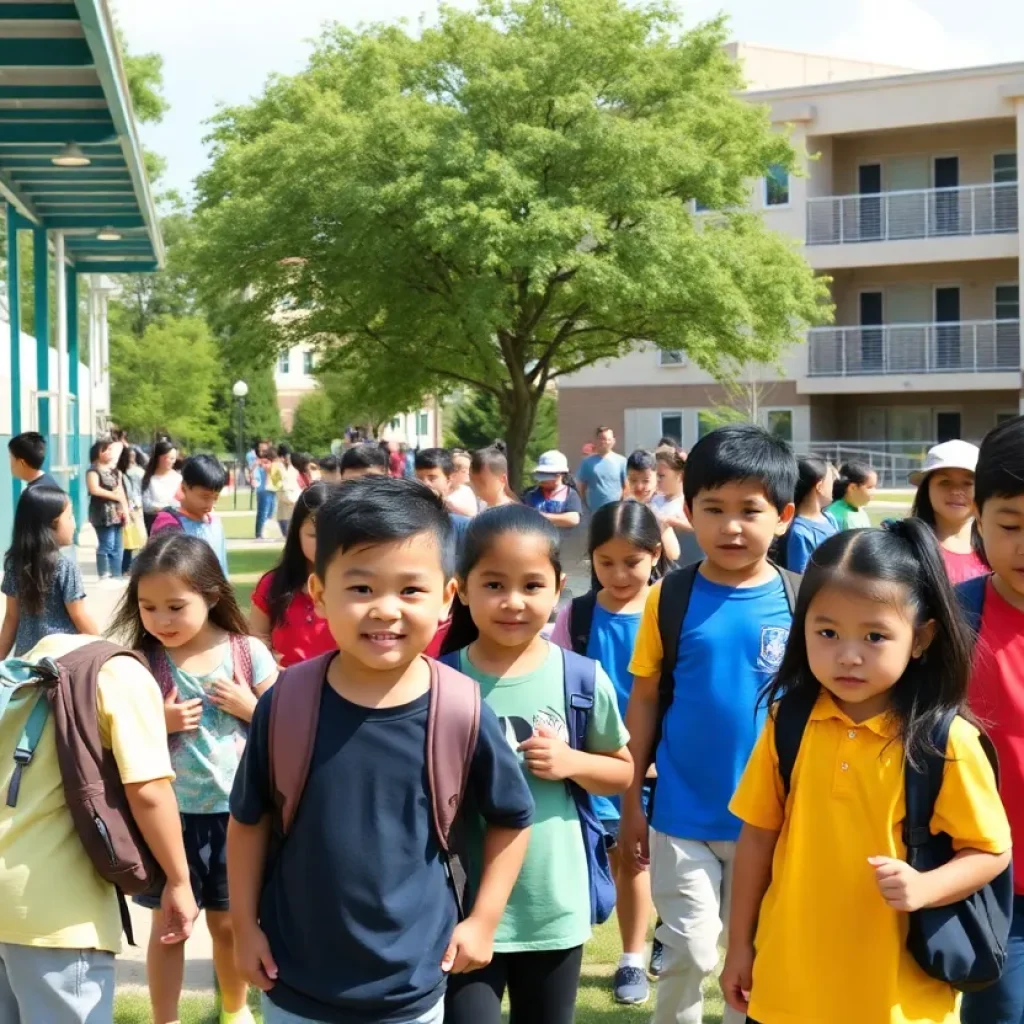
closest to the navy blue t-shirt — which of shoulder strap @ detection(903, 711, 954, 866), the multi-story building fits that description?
shoulder strap @ detection(903, 711, 954, 866)

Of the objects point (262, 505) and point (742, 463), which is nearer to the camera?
A: point (742, 463)

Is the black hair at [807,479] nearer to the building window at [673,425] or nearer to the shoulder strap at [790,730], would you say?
the shoulder strap at [790,730]

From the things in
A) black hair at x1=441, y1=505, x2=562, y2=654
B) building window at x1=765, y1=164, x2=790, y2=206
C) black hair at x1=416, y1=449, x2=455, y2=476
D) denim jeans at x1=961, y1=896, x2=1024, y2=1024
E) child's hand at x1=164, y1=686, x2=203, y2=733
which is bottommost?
denim jeans at x1=961, y1=896, x2=1024, y2=1024

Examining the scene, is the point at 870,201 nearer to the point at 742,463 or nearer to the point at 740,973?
the point at 742,463

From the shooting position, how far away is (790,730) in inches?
119

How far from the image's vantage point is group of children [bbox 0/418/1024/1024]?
2.74 m

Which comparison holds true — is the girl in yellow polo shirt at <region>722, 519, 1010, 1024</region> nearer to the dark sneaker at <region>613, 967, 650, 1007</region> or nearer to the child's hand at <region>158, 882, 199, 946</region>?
the child's hand at <region>158, 882, 199, 946</region>

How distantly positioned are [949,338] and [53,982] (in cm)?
3950

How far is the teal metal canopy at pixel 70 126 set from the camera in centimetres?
A: 1045

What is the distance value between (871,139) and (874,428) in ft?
26.7

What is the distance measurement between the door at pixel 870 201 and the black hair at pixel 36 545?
3698 cm

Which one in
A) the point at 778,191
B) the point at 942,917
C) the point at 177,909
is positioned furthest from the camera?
the point at 778,191

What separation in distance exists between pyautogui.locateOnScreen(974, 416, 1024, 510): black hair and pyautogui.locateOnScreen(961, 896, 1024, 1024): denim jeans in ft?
2.97

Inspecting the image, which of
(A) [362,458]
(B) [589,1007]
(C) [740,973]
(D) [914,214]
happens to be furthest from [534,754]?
(D) [914,214]
